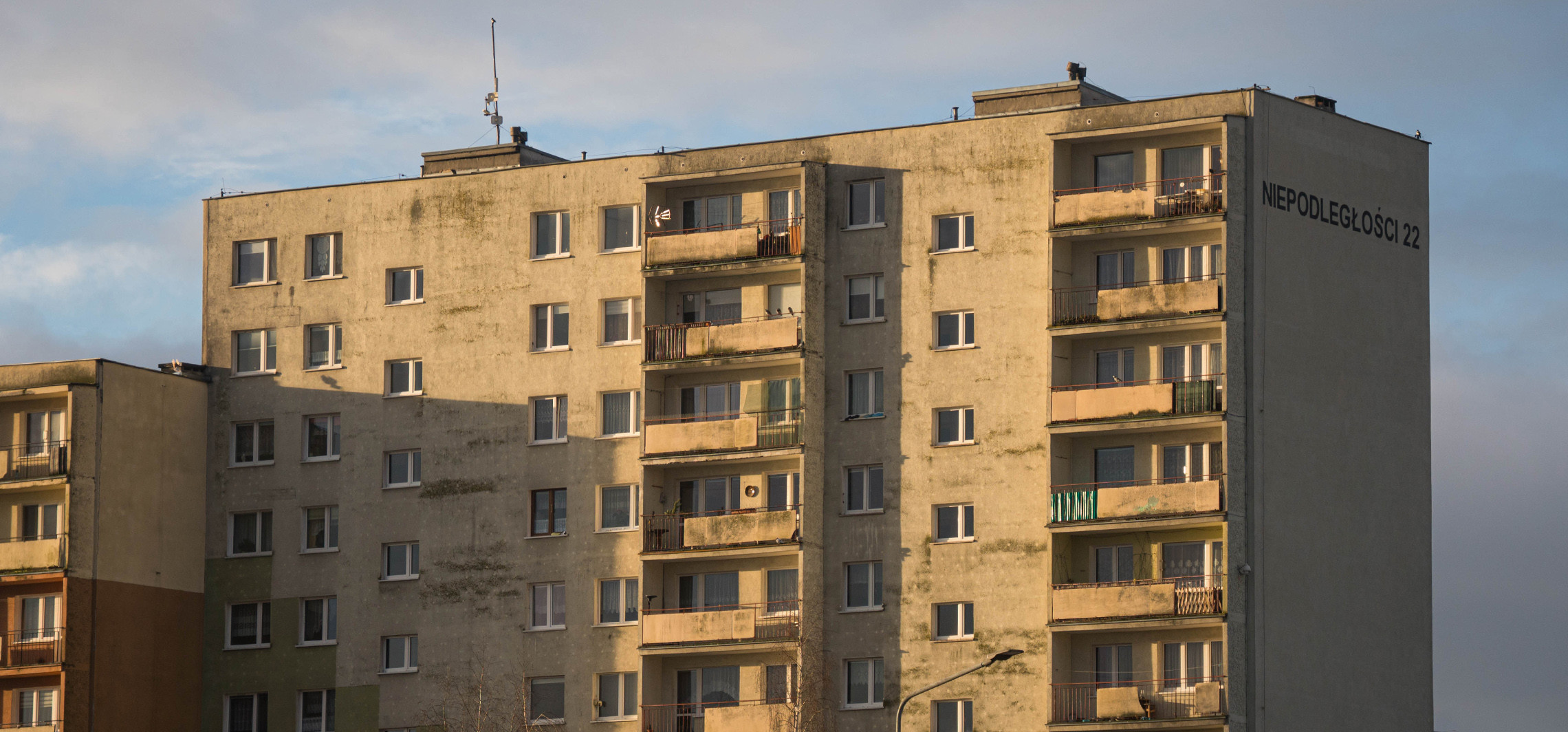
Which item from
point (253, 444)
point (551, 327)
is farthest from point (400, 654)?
point (551, 327)

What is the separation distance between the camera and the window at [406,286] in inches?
3420

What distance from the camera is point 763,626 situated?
79.7 m

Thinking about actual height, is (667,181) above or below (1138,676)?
above

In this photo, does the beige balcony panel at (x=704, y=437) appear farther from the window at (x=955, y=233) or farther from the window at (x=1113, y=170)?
the window at (x=1113, y=170)

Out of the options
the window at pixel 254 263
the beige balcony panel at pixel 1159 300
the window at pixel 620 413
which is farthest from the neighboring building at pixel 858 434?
the window at pixel 254 263

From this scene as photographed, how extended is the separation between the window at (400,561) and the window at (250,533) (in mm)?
4401

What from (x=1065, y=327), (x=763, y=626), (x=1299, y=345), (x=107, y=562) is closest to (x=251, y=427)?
(x=107, y=562)

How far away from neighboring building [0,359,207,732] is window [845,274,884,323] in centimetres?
2307

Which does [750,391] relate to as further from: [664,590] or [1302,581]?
[1302,581]

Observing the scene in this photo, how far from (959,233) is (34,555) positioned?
31.1 meters

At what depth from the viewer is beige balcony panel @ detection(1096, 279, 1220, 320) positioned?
7650 cm

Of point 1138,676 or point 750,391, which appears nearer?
point 1138,676

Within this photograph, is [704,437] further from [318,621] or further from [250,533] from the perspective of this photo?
[250,533]

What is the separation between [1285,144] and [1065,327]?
8710 millimetres
